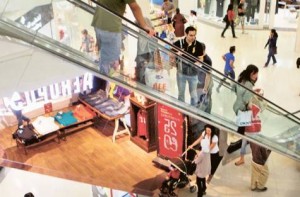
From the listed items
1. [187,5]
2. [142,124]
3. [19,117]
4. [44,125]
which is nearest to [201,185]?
[142,124]

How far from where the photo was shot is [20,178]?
443 inches

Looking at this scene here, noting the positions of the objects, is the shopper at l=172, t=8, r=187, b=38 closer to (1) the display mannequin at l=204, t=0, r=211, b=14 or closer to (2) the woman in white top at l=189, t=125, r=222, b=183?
(1) the display mannequin at l=204, t=0, r=211, b=14

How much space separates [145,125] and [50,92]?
3076 millimetres

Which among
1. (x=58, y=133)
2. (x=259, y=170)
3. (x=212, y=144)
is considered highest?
(x=212, y=144)

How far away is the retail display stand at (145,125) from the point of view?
34.1 feet

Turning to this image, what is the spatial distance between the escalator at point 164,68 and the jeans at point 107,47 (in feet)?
0.39

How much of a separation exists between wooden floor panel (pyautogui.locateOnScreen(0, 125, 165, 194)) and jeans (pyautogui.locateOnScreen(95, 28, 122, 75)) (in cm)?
431

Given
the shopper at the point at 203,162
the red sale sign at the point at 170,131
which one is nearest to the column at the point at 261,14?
the red sale sign at the point at 170,131

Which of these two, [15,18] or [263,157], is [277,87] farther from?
[15,18]

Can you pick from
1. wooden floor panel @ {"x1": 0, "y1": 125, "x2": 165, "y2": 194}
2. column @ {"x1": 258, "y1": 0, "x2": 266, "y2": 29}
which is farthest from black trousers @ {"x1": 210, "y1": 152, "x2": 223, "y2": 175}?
column @ {"x1": 258, "y1": 0, "x2": 266, "y2": 29}

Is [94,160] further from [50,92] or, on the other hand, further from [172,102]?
[172,102]

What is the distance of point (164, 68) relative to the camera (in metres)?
7.04

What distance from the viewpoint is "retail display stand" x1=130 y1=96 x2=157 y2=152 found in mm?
10406

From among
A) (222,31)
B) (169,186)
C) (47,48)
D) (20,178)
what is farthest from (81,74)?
(222,31)
